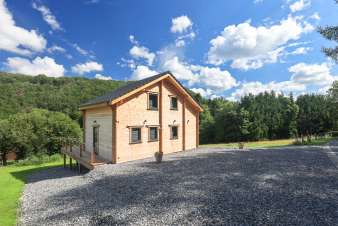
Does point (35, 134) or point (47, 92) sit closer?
point (35, 134)

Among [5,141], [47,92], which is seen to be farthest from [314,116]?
[47,92]

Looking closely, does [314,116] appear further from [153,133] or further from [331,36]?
[153,133]

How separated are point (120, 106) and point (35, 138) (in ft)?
80.6

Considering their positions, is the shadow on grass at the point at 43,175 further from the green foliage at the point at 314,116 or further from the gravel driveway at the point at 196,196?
the green foliage at the point at 314,116

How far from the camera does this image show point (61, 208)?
30.2 feet

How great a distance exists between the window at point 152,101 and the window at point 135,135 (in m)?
2.09

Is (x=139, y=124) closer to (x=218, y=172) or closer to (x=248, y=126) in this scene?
(x=218, y=172)

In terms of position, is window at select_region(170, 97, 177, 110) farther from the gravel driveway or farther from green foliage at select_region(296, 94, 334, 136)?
green foliage at select_region(296, 94, 334, 136)

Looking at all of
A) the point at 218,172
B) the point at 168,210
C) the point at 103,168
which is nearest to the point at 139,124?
the point at 103,168

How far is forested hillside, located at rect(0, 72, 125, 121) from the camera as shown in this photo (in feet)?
191

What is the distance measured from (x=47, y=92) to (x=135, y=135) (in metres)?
57.2

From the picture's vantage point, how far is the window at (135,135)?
17803 mm

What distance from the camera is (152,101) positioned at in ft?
64.8

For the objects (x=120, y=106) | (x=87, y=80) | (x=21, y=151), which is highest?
(x=87, y=80)
